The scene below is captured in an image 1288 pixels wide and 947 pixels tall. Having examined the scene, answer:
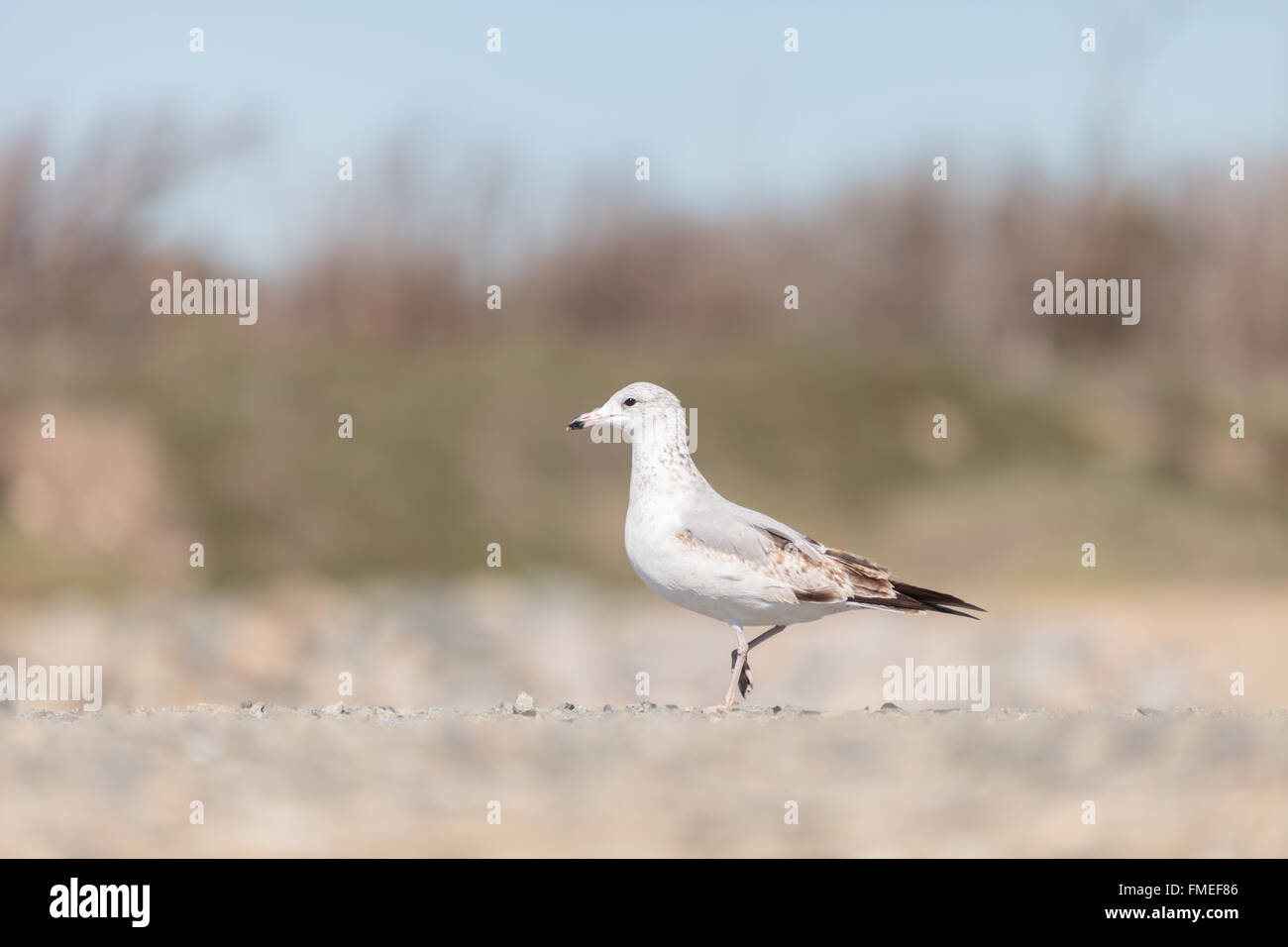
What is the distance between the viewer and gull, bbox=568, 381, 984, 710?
4266mm

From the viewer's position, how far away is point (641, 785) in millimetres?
3668

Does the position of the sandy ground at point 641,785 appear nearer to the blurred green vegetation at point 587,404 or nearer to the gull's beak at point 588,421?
the gull's beak at point 588,421

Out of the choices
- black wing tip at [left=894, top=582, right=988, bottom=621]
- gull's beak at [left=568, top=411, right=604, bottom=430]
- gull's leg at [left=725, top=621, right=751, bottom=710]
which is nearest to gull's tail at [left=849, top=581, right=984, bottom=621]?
black wing tip at [left=894, top=582, right=988, bottom=621]

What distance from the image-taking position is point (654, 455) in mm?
4527

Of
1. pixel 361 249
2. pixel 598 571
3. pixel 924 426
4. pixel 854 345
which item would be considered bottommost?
pixel 598 571

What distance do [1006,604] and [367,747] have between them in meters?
10.6

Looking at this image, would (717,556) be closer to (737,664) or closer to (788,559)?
(788,559)

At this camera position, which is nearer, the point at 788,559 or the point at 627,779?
the point at 627,779

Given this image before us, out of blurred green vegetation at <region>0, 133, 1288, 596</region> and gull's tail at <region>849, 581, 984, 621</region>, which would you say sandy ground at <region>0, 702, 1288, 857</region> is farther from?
blurred green vegetation at <region>0, 133, 1288, 596</region>

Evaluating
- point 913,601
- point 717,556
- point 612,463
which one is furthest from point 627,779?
point 612,463

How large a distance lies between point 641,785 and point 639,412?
4.30 feet

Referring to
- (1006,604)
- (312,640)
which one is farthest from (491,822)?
(1006,604)

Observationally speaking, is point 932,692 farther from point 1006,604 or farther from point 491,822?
point 491,822

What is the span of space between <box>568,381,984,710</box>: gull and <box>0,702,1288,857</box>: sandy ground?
0.33m
